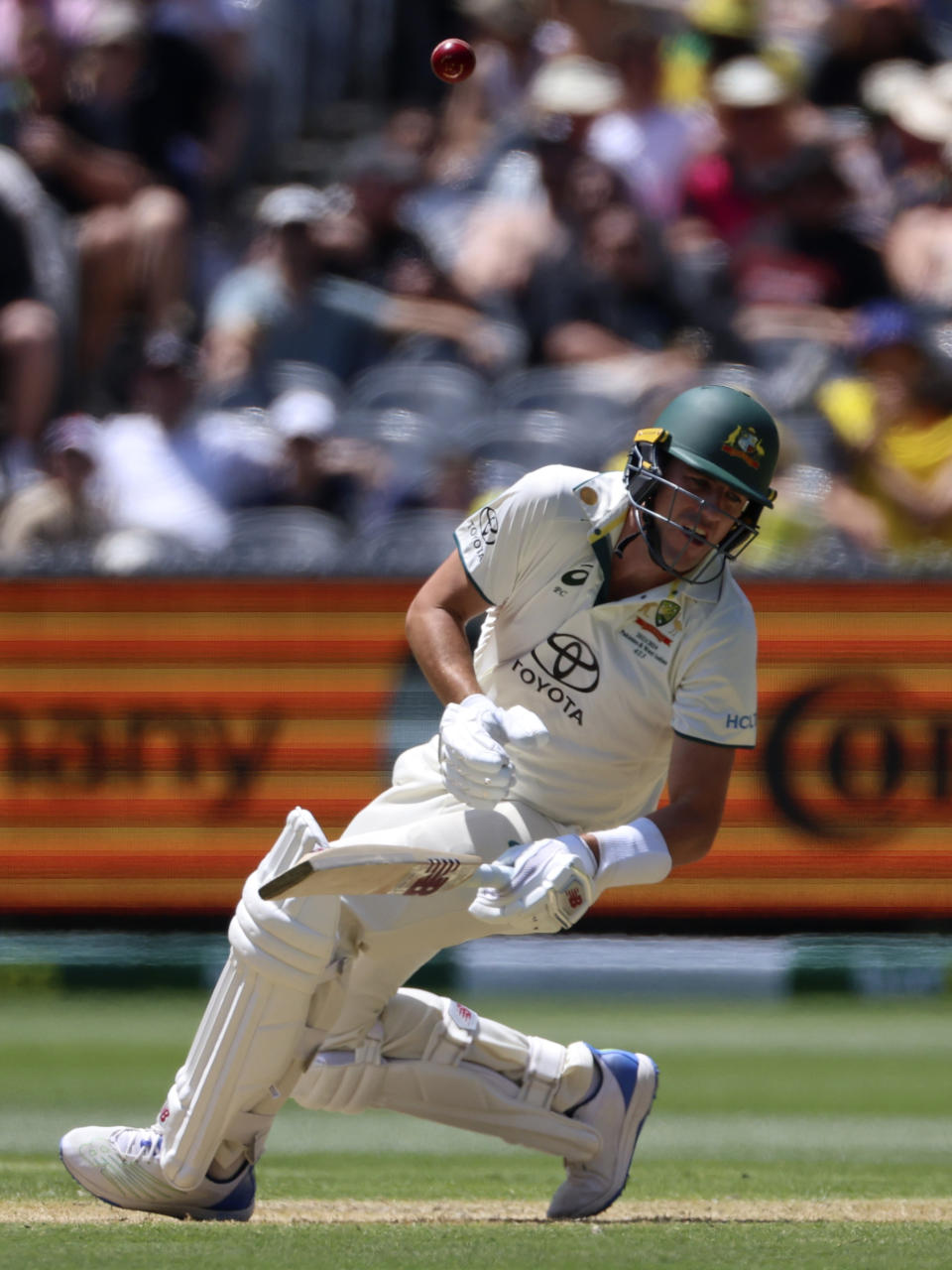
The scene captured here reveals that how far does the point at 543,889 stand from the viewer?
11.7 feet

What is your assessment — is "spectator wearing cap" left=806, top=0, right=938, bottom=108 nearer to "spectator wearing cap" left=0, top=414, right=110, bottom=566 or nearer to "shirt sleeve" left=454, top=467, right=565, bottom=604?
"spectator wearing cap" left=0, top=414, right=110, bottom=566

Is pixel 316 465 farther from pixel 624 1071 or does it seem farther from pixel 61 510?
pixel 624 1071

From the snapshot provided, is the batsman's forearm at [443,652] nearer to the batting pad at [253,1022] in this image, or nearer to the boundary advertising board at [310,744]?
the batting pad at [253,1022]

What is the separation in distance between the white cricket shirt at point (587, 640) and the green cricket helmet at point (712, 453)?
9cm

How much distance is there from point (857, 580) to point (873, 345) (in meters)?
1.47

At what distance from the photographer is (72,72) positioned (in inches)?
382

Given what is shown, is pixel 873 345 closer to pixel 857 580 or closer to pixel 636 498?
pixel 857 580

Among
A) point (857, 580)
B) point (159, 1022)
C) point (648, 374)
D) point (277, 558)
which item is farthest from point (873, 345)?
point (159, 1022)

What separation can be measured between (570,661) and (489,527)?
12.0 inches

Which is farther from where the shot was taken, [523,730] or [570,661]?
[570,661]

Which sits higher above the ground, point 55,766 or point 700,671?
point 700,671

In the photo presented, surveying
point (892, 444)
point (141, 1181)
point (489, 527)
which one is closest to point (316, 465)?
point (892, 444)

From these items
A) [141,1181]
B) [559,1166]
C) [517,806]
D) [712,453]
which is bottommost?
[559,1166]

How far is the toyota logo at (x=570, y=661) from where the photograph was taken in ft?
13.1
